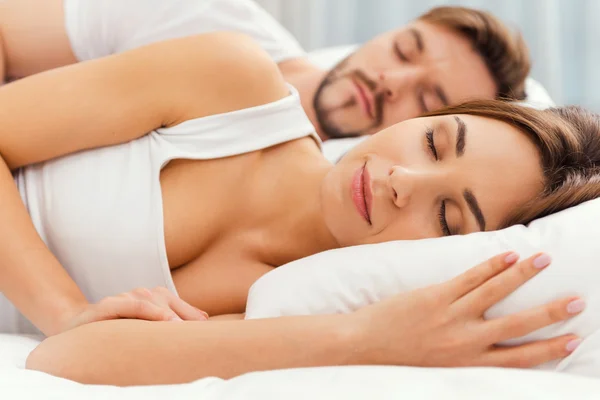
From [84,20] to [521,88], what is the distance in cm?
123

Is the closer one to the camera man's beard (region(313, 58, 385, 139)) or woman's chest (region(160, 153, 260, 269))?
woman's chest (region(160, 153, 260, 269))

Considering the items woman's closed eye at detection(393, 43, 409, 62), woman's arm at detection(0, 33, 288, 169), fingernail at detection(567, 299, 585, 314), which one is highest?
woman's arm at detection(0, 33, 288, 169)

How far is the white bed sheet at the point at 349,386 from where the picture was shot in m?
0.76

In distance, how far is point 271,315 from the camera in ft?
3.39

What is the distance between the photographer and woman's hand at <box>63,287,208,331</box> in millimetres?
1014

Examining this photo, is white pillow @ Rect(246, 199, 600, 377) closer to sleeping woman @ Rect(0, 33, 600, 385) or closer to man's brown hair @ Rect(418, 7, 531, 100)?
sleeping woman @ Rect(0, 33, 600, 385)

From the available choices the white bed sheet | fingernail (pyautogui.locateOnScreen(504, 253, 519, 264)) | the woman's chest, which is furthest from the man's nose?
the white bed sheet

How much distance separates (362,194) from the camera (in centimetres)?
114

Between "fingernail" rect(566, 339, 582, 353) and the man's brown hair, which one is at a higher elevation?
the man's brown hair

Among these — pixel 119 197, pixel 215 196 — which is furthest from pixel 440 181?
pixel 119 197

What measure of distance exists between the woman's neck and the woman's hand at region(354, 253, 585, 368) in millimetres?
369

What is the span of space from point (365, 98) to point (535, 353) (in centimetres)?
119

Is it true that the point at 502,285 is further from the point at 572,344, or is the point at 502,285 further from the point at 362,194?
the point at 362,194

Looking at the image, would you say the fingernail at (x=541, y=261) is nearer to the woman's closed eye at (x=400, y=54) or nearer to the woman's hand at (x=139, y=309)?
the woman's hand at (x=139, y=309)
